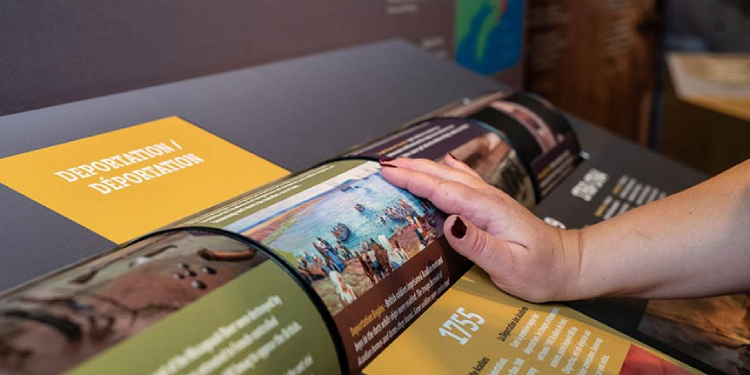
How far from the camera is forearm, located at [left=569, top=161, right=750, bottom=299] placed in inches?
32.9

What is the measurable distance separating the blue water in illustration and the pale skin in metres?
0.02

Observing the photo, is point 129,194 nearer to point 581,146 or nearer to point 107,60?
point 107,60

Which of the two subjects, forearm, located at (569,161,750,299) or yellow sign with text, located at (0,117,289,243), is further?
forearm, located at (569,161,750,299)

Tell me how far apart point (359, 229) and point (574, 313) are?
29 centimetres

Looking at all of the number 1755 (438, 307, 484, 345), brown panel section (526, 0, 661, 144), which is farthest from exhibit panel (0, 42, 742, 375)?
brown panel section (526, 0, 661, 144)

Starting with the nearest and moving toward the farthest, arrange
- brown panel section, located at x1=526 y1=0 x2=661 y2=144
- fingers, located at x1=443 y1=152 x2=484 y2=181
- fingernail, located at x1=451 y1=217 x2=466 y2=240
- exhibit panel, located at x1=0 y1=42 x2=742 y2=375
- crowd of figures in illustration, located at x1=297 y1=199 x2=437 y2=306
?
exhibit panel, located at x1=0 y1=42 x2=742 y2=375 < crowd of figures in illustration, located at x1=297 y1=199 x2=437 y2=306 < fingernail, located at x1=451 y1=217 x2=466 y2=240 < fingers, located at x1=443 y1=152 x2=484 y2=181 < brown panel section, located at x1=526 y1=0 x2=661 y2=144

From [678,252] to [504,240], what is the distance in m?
0.23

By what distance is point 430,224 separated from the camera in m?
0.78

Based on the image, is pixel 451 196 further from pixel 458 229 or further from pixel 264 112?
pixel 264 112

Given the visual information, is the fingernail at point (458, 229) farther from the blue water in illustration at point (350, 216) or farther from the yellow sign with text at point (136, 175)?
the yellow sign with text at point (136, 175)

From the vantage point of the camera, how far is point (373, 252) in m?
0.69

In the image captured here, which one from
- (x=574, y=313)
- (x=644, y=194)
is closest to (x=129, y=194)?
(x=574, y=313)

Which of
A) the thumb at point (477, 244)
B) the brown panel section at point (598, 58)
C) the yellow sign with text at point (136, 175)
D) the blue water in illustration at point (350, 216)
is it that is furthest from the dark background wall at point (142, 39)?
the brown panel section at point (598, 58)

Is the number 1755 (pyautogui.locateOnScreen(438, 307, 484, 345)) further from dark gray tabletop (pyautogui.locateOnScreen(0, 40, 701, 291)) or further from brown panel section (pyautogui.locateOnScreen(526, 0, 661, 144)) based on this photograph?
brown panel section (pyautogui.locateOnScreen(526, 0, 661, 144))
